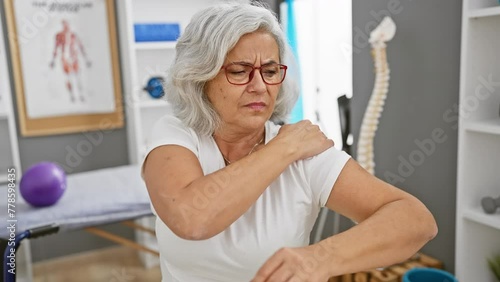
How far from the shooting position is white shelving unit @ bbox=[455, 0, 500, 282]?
5.59 ft

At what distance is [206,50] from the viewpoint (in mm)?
1001

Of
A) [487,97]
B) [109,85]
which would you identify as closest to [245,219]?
[487,97]

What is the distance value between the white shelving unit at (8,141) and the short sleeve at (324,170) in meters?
2.57

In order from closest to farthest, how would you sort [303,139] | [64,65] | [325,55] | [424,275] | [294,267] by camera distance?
[294,267] < [303,139] < [424,275] < [325,55] < [64,65]

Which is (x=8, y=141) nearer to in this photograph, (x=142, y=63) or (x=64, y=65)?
(x=64, y=65)

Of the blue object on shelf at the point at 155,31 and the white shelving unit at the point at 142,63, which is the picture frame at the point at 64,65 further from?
the blue object on shelf at the point at 155,31

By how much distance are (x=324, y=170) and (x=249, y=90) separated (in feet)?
0.85

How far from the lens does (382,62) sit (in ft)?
7.29

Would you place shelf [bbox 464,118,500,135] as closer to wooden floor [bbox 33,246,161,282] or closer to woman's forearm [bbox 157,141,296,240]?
woman's forearm [bbox 157,141,296,240]

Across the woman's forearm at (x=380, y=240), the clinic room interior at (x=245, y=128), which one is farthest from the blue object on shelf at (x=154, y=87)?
the woman's forearm at (x=380, y=240)

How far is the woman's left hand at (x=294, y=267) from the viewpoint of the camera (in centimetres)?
75

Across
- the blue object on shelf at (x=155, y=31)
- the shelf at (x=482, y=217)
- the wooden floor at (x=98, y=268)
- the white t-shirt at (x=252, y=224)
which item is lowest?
the wooden floor at (x=98, y=268)

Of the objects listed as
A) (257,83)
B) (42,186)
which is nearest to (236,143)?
(257,83)

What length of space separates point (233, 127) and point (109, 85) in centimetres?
259
